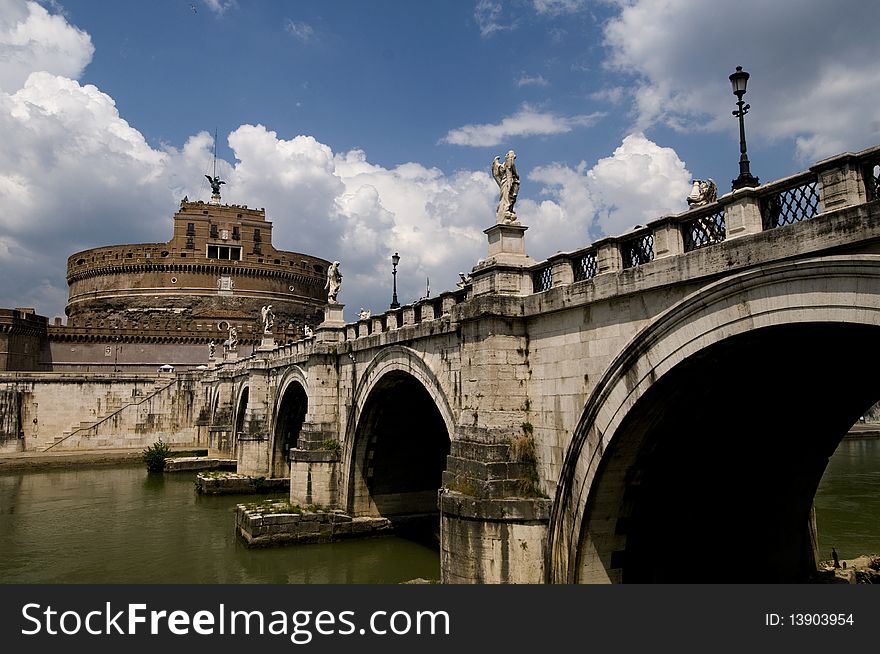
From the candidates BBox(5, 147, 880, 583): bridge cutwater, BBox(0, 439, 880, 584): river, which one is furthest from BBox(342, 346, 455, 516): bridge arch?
BBox(5, 147, 880, 583): bridge cutwater

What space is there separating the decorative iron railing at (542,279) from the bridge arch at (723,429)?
2.57 meters

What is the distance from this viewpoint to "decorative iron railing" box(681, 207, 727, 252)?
826 centimetres

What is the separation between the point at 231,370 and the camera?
42.2 meters

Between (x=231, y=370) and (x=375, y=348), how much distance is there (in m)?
25.6

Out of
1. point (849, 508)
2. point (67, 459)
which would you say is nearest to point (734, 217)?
point (849, 508)

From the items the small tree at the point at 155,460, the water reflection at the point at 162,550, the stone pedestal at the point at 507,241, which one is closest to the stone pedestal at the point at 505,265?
the stone pedestal at the point at 507,241

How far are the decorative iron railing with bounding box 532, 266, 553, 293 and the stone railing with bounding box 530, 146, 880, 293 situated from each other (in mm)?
539

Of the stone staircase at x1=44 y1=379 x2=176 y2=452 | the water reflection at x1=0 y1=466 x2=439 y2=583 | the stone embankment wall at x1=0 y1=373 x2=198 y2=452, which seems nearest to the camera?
the water reflection at x1=0 y1=466 x2=439 y2=583

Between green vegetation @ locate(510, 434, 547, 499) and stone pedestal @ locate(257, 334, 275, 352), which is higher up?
stone pedestal @ locate(257, 334, 275, 352)

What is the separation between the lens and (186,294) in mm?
68875

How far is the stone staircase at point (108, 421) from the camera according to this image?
149ft

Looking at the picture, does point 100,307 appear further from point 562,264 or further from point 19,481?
point 562,264

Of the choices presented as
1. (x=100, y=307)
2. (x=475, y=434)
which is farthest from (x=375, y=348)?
(x=100, y=307)

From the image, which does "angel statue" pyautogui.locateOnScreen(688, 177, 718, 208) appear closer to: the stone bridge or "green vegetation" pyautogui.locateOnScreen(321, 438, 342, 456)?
the stone bridge
